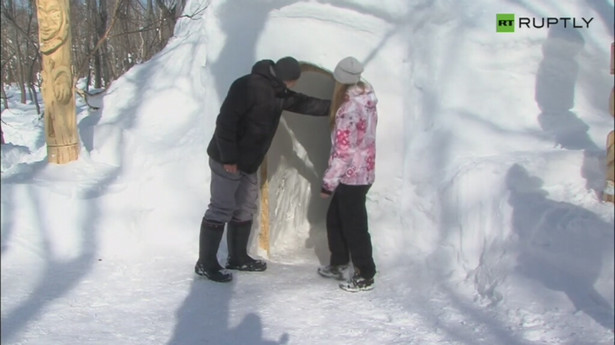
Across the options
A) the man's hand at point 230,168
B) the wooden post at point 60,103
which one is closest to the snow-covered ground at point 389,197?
the wooden post at point 60,103

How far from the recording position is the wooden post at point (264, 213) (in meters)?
4.59

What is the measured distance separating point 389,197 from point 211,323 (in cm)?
173

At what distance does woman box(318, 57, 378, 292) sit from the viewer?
3629mm

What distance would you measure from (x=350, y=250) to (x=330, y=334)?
2.54 feet

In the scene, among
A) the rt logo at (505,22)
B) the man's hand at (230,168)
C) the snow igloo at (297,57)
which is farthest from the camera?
the snow igloo at (297,57)

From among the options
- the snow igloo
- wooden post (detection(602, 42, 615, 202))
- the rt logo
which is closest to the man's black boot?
the snow igloo

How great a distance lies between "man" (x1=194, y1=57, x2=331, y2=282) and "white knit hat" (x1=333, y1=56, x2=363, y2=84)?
0.34m

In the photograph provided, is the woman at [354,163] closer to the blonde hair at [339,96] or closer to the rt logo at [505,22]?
the blonde hair at [339,96]

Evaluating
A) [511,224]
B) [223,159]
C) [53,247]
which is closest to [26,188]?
[53,247]

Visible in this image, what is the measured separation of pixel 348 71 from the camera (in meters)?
3.63

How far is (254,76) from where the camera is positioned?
3.75 metres

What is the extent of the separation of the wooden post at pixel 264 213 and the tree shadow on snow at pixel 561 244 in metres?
1.94

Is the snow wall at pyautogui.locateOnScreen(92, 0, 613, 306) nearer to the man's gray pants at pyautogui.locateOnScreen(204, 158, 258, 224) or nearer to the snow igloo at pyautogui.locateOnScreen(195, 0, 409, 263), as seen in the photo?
the snow igloo at pyautogui.locateOnScreen(195, 0, 409, 263)

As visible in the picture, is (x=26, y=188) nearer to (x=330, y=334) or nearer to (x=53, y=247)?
(x=53, y=247)
